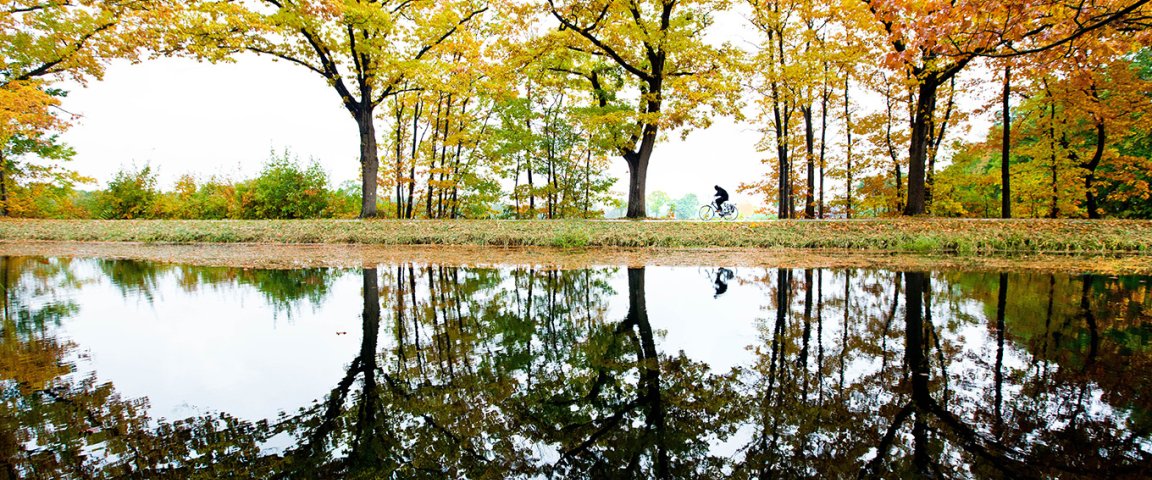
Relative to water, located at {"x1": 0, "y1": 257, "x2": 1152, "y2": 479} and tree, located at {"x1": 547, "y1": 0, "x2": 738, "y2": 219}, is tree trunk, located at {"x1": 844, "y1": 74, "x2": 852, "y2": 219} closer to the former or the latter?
tree, located at {"x1": 547, "y1": 0, "x2": 738, "y2": 219}

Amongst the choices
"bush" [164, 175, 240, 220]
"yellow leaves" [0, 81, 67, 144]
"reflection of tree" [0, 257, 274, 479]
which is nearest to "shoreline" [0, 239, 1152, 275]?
"reflection of tree" [0, 257, 274, 479]

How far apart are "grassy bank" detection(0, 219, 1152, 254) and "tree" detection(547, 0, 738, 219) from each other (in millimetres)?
5911

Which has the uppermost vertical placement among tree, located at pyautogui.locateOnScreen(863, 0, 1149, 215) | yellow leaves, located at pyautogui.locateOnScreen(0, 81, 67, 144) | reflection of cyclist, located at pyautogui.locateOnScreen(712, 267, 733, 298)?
yellow leaves, located at pyautogui.locateOnScreen(0, 81, 67, 144)

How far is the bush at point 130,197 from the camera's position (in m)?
20.9

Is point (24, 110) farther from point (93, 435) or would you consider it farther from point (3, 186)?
point (93, 435)

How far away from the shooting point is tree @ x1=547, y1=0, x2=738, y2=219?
15.7 metres

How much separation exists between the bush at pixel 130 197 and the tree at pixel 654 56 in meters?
18.1

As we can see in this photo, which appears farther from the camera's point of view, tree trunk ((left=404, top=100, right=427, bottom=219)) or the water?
tree trunk ((left=404, top=100, right=427, bottom=219))

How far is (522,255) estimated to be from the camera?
337 inches

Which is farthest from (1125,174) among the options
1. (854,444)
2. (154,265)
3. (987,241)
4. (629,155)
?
(154,265)

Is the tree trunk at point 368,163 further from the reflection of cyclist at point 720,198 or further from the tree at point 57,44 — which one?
the reflection of cyclist at point 720,198

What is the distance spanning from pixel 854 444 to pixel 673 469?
2.21ft

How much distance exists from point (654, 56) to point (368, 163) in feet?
31.9

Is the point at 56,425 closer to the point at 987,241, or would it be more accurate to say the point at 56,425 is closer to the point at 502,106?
the point at 987,241
